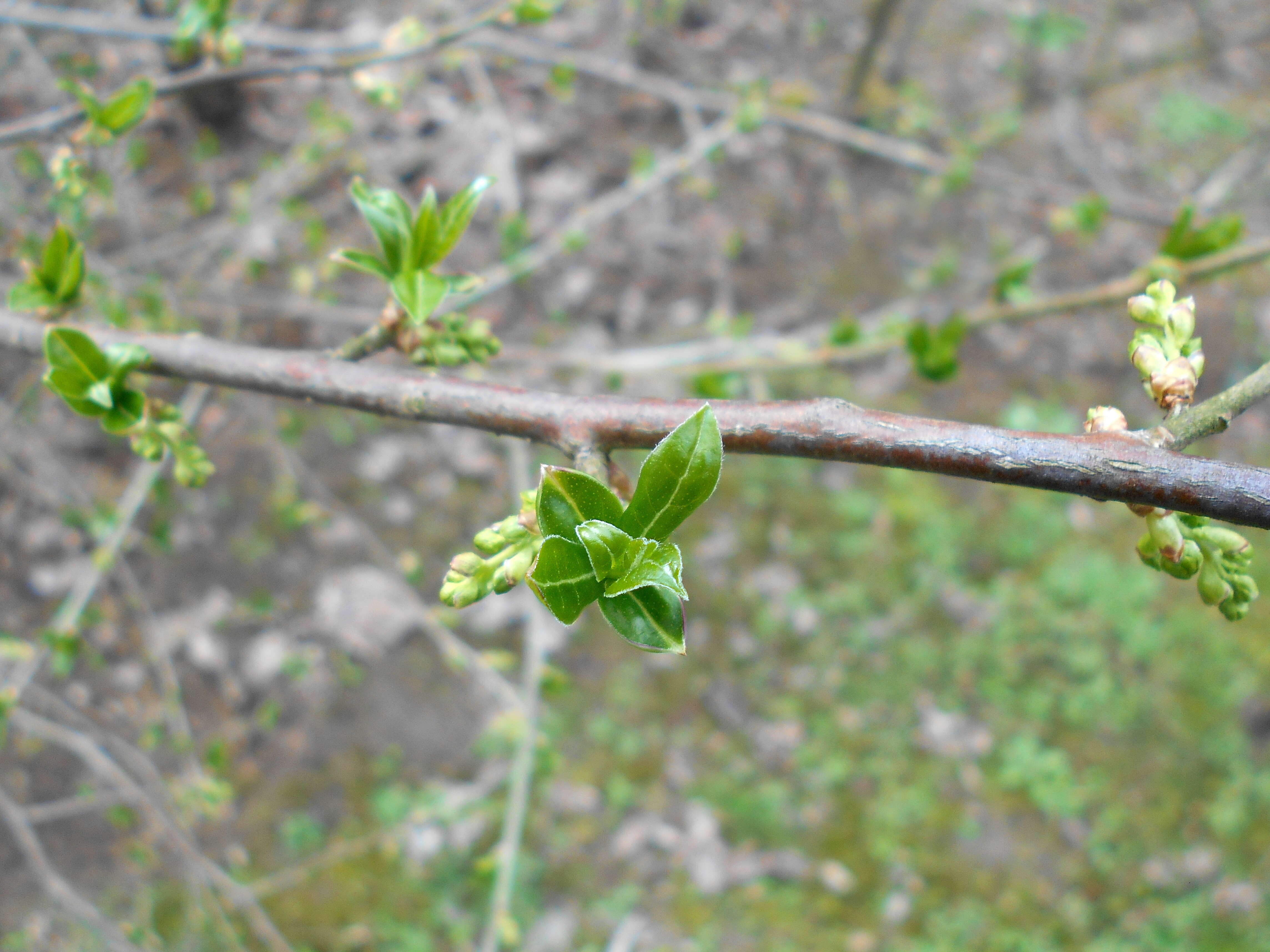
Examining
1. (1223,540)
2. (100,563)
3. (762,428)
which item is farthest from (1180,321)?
(100,563)

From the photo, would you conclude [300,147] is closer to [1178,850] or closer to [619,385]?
[619,385]

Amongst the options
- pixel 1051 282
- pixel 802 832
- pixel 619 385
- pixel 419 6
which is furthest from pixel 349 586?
pixel 1051 282

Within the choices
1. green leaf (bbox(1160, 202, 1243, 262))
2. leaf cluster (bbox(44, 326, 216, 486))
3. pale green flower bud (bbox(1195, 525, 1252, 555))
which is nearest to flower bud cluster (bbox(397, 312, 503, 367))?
leaf cluster (bbox(44, 326, 216, 486))

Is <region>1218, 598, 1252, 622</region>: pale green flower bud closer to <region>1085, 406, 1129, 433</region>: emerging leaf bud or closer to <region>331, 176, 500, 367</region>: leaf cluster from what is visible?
<region>1085, 406, 1129, 433</region>: emerging leaf bud

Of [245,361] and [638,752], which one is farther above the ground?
[638,752]

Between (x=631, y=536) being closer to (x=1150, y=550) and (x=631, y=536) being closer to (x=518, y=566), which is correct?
(x=518, y=566)

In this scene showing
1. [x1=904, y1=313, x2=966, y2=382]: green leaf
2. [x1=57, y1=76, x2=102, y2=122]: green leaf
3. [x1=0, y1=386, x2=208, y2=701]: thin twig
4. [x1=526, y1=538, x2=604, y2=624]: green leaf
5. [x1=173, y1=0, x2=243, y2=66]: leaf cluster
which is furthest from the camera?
[x1=0, y1=386, x2=208, y2=701]: thin twig
